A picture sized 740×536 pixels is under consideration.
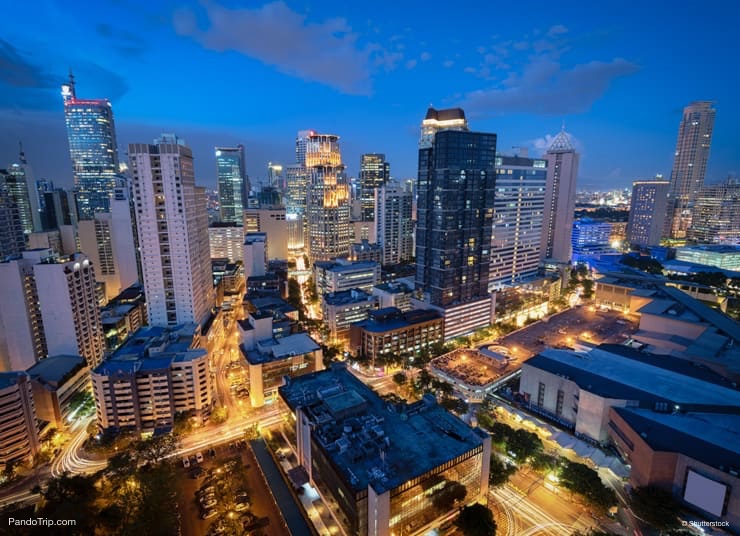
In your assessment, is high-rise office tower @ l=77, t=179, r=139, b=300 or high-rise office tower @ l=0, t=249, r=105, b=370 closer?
high-rise office tower @ l=0, t=249, r=105, b=370

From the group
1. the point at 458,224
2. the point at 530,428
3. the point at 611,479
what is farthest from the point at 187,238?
the point at 611,479

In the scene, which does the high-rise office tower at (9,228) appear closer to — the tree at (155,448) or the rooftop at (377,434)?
the tree at (155,448)

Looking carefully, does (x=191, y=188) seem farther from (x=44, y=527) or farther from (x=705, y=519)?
(x=705, y=519)

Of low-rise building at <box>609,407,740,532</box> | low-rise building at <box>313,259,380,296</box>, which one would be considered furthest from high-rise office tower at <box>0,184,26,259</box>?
low-rise building at <box>609,407,740,532</box>

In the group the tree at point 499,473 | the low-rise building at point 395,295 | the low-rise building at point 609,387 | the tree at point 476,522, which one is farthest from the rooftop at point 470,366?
the tree at point 476,522

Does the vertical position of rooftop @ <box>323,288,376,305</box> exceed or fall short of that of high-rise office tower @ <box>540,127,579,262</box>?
it falls short

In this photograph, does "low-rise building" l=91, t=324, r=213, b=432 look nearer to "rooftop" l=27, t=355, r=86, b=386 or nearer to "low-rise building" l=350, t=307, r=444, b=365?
"rooftop" l=27, t=355, r=86, b=386
